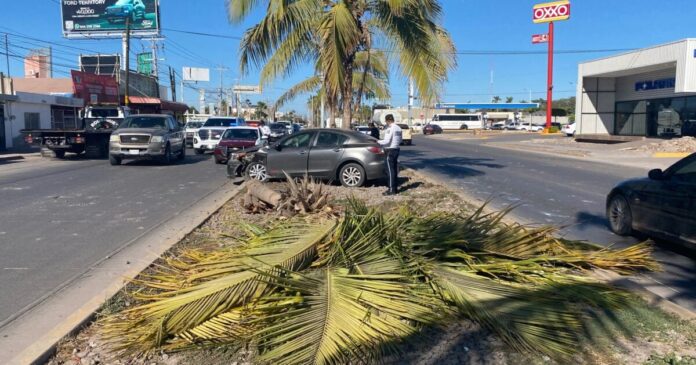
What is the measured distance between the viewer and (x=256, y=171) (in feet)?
47.0

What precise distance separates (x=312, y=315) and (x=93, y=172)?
1602cm

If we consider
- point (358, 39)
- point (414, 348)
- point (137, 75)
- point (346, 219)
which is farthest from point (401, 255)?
point (137, 75)

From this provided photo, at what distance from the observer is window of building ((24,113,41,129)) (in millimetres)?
34831

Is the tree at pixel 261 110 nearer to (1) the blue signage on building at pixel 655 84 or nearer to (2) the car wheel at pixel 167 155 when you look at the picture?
(1) the blue signage on building at pixel 655 84

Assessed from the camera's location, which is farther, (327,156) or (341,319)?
(327,156)

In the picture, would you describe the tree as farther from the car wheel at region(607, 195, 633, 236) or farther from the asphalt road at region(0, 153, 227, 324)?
the car wheel at region(607, 195, 633, 236)

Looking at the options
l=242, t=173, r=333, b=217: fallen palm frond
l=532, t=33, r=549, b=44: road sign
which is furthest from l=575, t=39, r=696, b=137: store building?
l=242, t=173, r=333, b=217: fallen palm frond

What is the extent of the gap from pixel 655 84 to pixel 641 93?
205cm

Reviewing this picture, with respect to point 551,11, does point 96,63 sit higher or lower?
lower

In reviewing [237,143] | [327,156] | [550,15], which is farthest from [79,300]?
[550,15]

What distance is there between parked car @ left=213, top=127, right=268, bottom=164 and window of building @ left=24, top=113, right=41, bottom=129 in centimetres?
1968

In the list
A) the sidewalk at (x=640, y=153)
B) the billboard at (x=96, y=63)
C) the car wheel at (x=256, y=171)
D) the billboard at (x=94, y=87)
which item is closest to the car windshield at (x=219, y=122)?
the billboard at (x=94, y=87)

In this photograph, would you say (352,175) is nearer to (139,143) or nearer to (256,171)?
(256,171)

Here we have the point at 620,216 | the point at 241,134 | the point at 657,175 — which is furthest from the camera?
the point at 241,134
